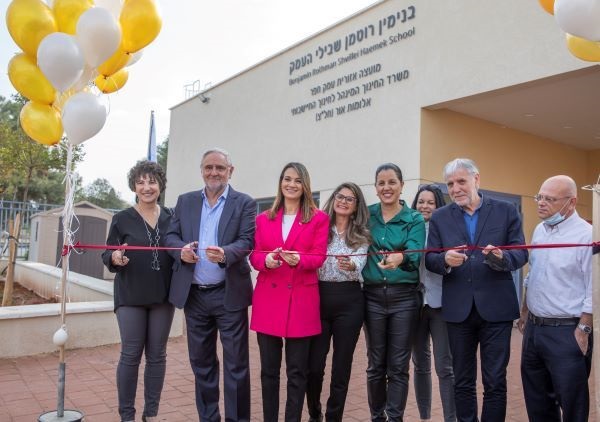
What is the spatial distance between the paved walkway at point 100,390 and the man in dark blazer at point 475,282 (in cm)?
99

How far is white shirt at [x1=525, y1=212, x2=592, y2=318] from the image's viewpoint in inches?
117

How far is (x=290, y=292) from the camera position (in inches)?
135

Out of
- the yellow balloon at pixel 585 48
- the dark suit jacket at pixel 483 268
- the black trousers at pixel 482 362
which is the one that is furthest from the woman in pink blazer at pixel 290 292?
the yellow balloon at pixel 585 48

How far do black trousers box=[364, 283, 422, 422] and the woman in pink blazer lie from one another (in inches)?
17.3

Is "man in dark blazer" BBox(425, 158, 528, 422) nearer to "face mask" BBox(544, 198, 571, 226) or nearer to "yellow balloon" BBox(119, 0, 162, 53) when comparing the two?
"face mask" BBox(544, 198, 571, 226)

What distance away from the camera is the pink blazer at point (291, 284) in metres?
3.38

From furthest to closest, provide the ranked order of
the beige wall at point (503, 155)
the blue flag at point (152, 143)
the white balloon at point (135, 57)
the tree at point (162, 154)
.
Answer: the tree at point (162, 154) → the beige wall at point (503, 155) → the blue flag at point (152, 143) → the white balloon at point (135, 57)

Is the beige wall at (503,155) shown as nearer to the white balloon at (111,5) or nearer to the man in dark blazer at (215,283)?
the man in dark blazer at (215,283)

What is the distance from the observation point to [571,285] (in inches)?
118

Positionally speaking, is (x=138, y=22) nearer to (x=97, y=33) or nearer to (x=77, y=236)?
(x=97, y=33)

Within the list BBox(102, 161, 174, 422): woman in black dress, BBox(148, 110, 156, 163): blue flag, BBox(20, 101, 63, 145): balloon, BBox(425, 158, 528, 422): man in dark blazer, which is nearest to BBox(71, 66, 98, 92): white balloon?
BBox(20, 101, 63, 145): balloon

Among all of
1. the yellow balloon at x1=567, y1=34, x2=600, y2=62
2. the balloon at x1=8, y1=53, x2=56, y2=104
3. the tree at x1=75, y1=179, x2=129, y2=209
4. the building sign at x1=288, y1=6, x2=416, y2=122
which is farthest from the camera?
the tree at x1=75, y1=179, x2=129, y2=209

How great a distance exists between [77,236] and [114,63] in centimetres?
1083

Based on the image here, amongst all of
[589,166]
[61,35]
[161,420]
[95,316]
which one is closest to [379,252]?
[161,420]
